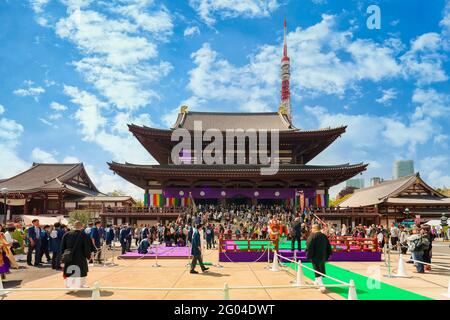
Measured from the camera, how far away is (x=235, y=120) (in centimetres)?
4412

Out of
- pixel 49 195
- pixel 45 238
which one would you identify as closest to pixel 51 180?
pixel 49 195

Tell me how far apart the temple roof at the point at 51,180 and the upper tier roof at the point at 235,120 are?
49.3 feet

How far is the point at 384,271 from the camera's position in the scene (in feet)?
40.2

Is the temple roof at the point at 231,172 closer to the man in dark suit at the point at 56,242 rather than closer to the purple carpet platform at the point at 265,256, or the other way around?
the purple carpet platform at the point at 265,256

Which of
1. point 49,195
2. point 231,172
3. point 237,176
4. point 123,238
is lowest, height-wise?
point 123,238

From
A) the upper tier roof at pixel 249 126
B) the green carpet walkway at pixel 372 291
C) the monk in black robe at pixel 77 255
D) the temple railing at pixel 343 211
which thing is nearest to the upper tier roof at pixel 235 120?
the upper tier roof at pixel 249 126

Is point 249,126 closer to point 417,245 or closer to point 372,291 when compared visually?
point 417,245

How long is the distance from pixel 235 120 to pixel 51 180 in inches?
904

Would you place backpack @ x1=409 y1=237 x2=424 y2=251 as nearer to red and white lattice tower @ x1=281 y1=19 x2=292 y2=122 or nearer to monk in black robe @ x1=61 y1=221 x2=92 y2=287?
monk in black robe @ x1=61 y1=221 x2=92 y2=287

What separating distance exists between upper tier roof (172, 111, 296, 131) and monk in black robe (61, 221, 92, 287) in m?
31.2

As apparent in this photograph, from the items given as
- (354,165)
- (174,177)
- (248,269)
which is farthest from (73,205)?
(248,269)

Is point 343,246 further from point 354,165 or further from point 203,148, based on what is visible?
point 203,148

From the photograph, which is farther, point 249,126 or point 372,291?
point 249,126
